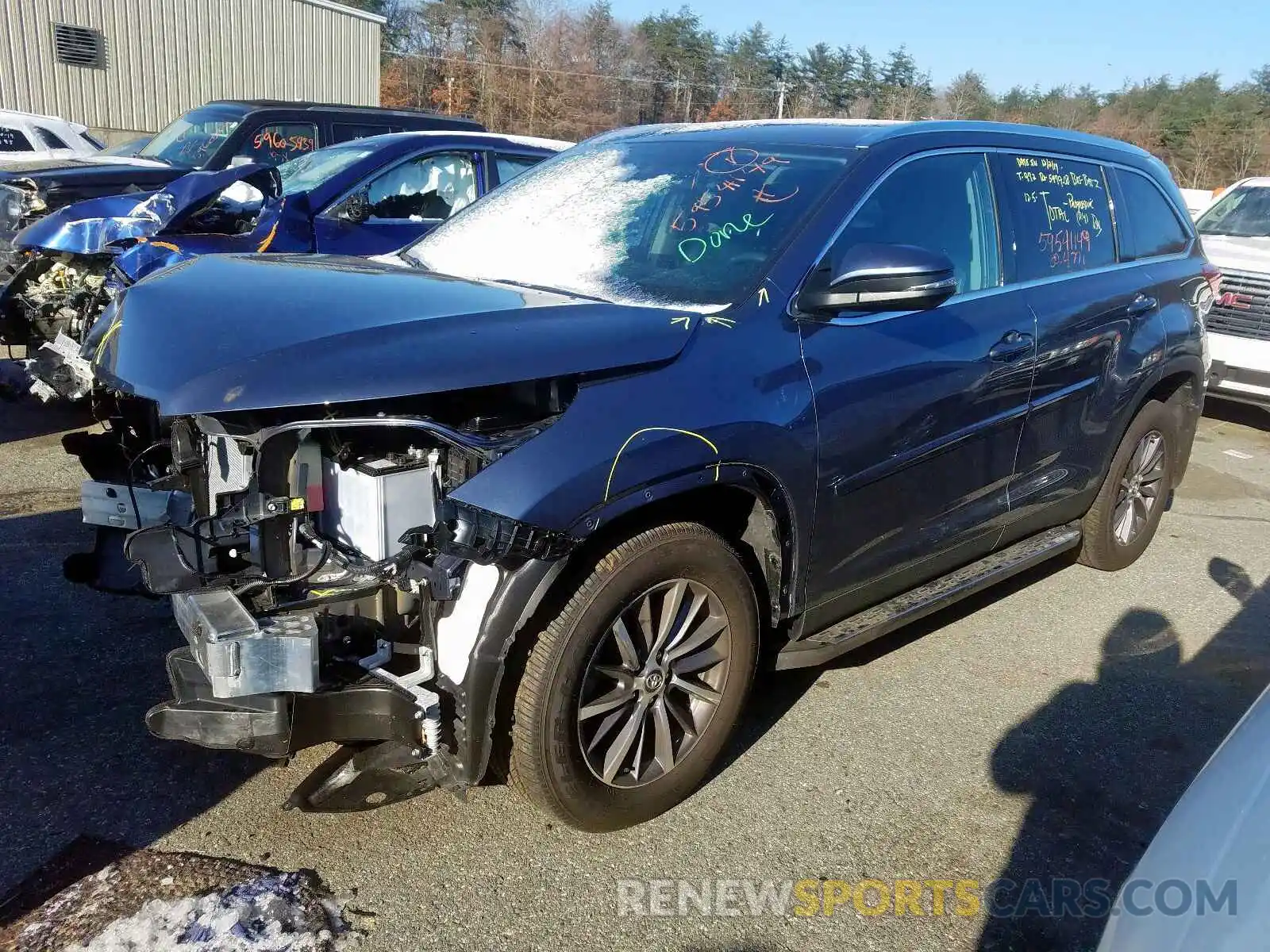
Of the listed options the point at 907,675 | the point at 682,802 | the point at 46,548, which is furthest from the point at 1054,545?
the point at 46,548

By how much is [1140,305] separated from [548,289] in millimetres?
2775

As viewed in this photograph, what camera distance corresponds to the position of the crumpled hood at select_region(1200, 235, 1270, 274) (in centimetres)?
853

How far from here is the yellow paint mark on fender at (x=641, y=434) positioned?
252 cm

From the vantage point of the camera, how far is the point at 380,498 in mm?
2523

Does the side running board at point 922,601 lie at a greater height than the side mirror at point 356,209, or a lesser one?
lesser

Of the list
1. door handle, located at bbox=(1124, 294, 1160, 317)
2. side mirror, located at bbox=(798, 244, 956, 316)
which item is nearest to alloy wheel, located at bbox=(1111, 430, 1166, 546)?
door handle, located at bbox=(1124, 294, 1160, 317)

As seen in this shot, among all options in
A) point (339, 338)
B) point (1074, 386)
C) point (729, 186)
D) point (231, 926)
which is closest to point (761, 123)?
point (729, 186)

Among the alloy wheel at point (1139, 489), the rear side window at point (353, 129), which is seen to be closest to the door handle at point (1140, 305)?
the alloy wheel at point (1139, 489)

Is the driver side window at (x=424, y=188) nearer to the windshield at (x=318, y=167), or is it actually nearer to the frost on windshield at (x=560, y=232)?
the windshield at (x=318, y=167)

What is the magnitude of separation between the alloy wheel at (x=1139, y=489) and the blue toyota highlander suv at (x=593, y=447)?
111 centimetres

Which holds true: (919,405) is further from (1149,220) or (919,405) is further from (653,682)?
(1149,220)

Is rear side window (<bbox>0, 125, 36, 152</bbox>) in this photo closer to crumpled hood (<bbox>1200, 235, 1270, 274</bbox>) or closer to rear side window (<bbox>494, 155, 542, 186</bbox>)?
rear side window (<bbox>494, 155, 542, 186</bbox>)

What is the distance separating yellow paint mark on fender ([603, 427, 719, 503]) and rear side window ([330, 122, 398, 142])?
26.7 feet

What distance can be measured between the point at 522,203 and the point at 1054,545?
2595mm
